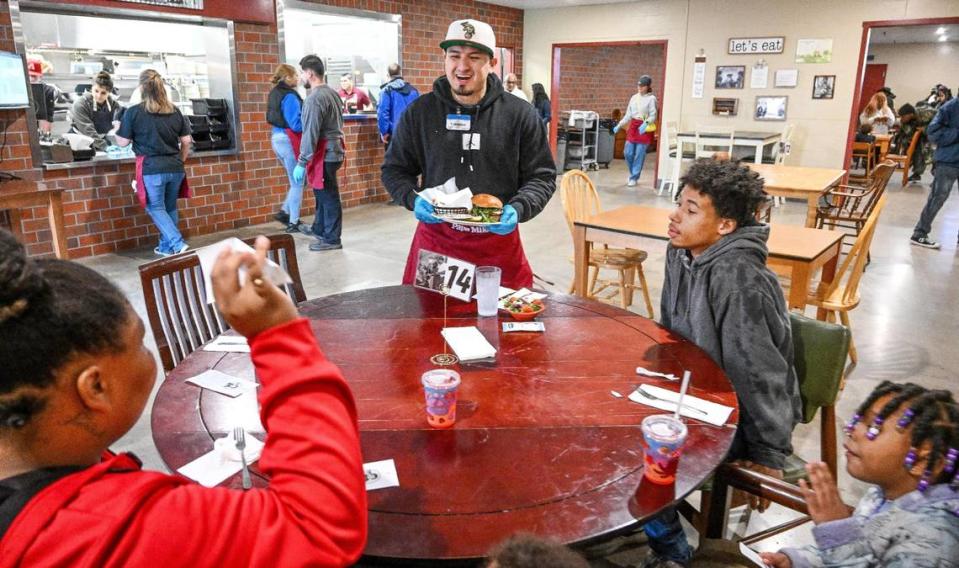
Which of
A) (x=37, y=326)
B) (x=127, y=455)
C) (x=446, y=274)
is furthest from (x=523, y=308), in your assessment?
(x=37, y=326)

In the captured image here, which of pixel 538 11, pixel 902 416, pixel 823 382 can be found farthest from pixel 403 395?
pixel 538 11

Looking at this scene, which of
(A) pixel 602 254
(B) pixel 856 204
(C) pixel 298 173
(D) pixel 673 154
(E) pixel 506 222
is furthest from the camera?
(D) pixel 673 154

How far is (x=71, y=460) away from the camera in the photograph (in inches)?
30.1

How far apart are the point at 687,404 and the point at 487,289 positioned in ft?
2.55

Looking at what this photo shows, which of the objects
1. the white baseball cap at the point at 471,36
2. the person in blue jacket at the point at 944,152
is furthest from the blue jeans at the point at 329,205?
the person in blue jacket at the point at 944,152

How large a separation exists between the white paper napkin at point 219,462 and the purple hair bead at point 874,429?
4.04ft

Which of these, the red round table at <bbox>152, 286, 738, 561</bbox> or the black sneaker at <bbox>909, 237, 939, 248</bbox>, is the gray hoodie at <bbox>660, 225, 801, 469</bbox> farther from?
the black sneaker at <bbox>909, 237, 939, 248</bbox>

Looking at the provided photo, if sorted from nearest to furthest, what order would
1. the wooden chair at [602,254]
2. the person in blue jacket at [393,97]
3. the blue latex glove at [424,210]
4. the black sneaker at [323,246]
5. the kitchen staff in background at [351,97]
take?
1. the blue latex glove at [424,210]
2. the wooden chair at [602,254]
3. the black sneaker at [323,246]
4. the person in blue jacket at [393,97]
5. the kitchen staff in background at [351,97]

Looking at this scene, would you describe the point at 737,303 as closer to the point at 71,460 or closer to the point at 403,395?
the point at 403,395

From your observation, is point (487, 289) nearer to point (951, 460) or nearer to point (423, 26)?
point (951, 460)

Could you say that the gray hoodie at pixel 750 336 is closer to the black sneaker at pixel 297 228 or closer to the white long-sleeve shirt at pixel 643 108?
the black sneaker at pixel 297 228

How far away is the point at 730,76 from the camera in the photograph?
366 inches

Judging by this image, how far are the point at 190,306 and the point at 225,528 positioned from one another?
1.72 m

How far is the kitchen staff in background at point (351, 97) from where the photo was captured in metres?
8.09
